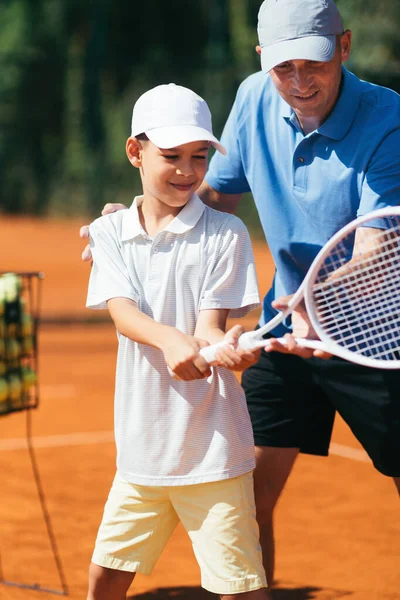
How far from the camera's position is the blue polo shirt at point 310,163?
9.23 feet

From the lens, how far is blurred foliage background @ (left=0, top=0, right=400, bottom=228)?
2091cm

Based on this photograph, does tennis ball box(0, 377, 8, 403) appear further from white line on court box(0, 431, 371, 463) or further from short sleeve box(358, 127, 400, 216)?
white line on court box(0, 431, 371, 463)

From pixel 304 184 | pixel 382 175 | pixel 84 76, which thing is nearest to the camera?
pixel 382 175

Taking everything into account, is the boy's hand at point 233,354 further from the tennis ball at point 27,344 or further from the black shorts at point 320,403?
the tennis ball at point 27,344

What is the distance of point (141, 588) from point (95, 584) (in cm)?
117

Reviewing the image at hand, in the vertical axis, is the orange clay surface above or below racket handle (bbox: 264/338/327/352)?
below

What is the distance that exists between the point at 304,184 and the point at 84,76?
65.0ft

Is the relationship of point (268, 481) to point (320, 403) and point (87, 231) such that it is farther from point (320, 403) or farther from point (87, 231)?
point (87, 231)

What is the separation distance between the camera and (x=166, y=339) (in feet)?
8.23

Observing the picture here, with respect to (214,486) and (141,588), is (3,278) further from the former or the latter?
(214,486)

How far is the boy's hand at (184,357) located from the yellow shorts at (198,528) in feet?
1.03

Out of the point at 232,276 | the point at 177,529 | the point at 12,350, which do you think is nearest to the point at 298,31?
the point at 232,276

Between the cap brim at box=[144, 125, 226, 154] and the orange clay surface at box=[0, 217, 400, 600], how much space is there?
6.01 feet

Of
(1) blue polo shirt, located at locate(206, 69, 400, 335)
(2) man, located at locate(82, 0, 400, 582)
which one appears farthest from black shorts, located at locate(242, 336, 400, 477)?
(1) blue polo shirt, located at locate(206, 69, 400, 335)
